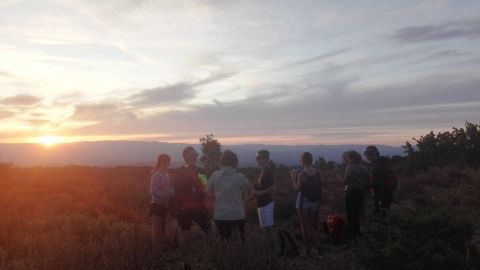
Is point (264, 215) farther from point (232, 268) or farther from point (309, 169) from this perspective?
point (232, 268)

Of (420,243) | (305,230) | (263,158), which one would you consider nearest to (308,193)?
(305,230)

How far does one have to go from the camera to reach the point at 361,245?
7.17 meters

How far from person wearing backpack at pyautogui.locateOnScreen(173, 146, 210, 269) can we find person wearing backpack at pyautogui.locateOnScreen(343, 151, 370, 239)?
3.29 m

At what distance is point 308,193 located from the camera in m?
8.77

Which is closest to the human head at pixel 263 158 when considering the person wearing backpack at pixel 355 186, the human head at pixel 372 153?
the person wearing backpack at pixel 355 186

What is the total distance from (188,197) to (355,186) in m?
3.65

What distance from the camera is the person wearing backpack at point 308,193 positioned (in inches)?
344

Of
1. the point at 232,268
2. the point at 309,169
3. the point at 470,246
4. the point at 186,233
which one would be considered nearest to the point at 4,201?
the point at 186,233

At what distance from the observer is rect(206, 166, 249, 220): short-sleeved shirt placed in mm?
7012

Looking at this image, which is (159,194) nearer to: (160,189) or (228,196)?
(160,189)

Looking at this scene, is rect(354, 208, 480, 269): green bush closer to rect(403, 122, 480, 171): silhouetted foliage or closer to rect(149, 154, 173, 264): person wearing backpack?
rect(149, 154, 173, 264): person wearing backpack

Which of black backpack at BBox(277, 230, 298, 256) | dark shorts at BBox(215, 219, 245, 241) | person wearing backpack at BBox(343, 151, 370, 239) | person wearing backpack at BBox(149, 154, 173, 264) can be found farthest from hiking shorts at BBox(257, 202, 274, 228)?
person wearing backpack at BBox(343, 151, 370, 239)

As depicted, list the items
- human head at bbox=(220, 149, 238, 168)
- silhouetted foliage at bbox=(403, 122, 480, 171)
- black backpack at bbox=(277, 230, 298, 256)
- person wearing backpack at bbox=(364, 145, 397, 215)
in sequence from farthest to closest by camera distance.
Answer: silhouetted foliage at bbox=(403, 122, 480, 171), person wearing backpack at bbox=(364, 145, 397, 215), black backpack at bbox=(277, 230, 298, 256), human head at bbox=(220, 149, 238, 168)

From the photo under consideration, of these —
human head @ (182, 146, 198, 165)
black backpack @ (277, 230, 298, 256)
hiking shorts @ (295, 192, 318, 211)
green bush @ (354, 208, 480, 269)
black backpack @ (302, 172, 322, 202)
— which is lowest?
black backpack @ (277, 230, 298, 256)
